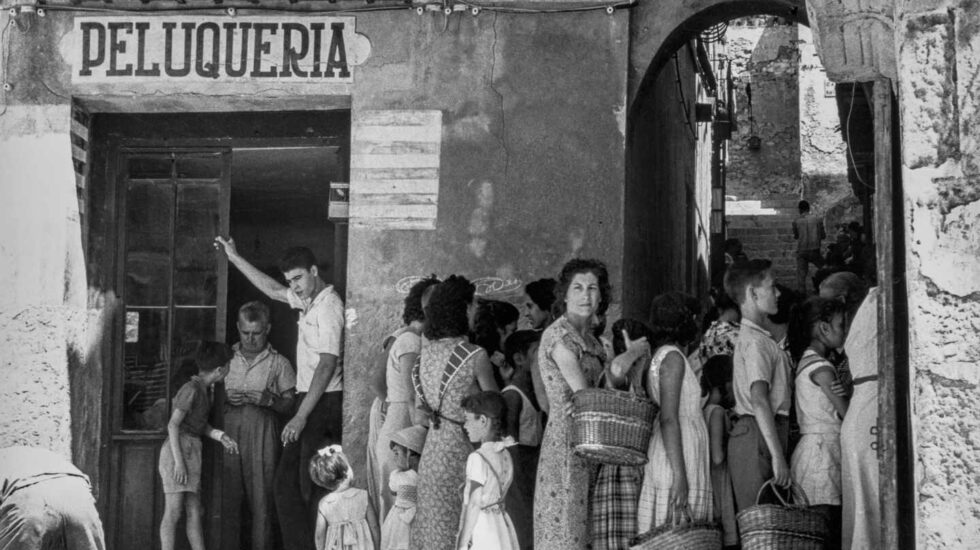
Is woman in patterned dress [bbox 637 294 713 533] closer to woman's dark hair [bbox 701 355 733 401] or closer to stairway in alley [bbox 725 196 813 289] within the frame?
woman's dark hair [bbox 701 355 733 401]

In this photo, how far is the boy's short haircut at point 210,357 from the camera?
9.03 metres

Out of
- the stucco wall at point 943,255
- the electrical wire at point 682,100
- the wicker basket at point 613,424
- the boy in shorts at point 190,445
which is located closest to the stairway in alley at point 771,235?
the electrical wire at point 682,100

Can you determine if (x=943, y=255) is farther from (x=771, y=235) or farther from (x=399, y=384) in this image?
(x=771, y=235)

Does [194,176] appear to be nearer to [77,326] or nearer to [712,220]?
[77,326]

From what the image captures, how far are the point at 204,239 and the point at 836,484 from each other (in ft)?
14.2

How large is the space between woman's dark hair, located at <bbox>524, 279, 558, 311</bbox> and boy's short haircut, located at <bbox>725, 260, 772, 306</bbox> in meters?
1.16

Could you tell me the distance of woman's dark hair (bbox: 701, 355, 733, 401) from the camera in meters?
7.68

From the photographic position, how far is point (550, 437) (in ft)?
24.1

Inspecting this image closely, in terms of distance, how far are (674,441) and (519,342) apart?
4.13 ft

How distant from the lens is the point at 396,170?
357 inches

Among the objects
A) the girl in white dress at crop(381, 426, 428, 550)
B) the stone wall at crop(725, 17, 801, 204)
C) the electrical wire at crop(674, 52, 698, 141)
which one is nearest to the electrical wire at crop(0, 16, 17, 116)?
the girl in white dress at crop(381, 426, 428, 550)

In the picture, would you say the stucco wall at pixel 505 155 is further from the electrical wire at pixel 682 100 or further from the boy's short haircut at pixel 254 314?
the electrical wire at pixel 682 100

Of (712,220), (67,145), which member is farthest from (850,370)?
(712,220)

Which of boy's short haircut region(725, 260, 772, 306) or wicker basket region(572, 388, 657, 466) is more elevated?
boy's short haircut region(725, 260, 772, 306)
